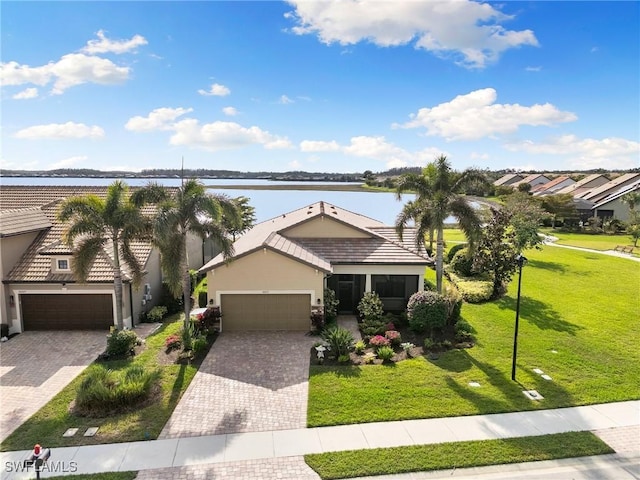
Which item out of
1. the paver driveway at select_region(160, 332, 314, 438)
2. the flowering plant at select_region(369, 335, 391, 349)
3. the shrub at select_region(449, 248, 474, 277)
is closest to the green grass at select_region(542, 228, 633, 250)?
the shrub at select_region(449, 248, 474, 277)

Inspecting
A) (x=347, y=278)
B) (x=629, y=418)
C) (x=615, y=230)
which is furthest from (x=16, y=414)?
(x=615, y=230)

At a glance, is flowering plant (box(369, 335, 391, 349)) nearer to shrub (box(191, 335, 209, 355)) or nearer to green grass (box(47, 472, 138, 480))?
shrub (box(191, 335, 209, 355))

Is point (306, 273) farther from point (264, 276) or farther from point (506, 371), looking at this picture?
point (506, 371)

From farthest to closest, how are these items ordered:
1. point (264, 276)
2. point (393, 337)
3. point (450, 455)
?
point (264, 276), point (393, 337), point (450, 455)

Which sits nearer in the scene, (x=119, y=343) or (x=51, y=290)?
(x=119, y=343)

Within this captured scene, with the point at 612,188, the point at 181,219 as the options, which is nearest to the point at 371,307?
the point at 181,219

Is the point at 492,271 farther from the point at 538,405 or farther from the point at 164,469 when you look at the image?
the point at 164,469
